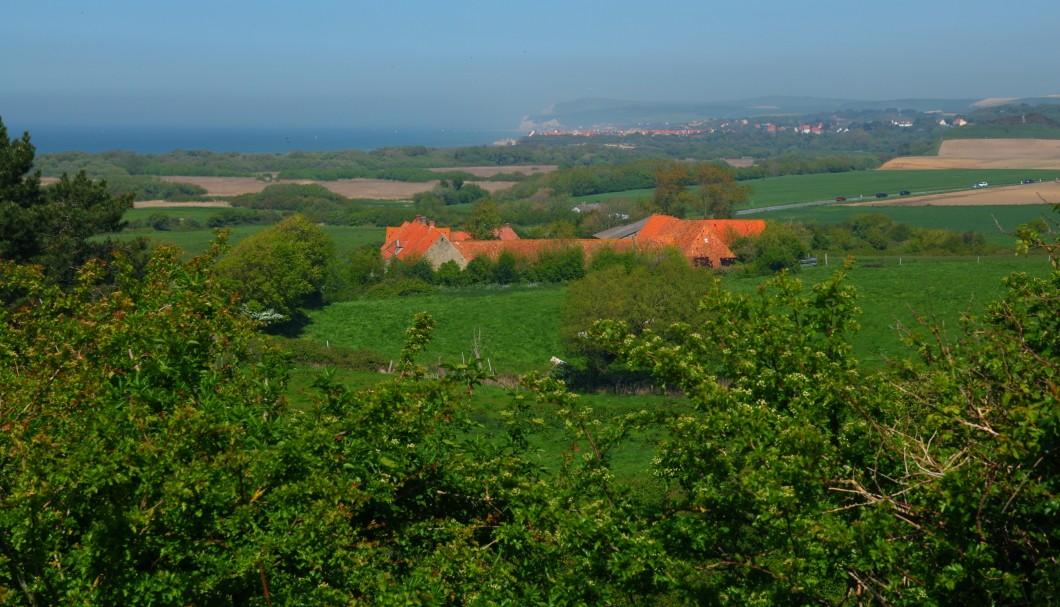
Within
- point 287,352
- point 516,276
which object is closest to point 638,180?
point 516,276

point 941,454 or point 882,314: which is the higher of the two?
A: point 941,454

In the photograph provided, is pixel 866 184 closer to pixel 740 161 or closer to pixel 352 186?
pixel 740 161

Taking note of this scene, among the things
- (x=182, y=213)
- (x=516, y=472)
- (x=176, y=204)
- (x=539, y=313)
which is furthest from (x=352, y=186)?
(x=516, y=472)

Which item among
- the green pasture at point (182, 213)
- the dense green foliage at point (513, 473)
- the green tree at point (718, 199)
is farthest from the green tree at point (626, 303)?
the green pasture at point (182, 213)

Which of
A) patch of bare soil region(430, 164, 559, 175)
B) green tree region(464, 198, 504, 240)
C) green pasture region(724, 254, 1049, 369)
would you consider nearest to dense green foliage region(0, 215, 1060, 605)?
green pasture region(724, 254, 1049, 369)

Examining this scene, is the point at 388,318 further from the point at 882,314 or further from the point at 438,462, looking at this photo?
the point at 438,462

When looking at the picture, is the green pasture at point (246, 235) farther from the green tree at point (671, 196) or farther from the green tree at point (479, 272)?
the green tree at point (671, 196)

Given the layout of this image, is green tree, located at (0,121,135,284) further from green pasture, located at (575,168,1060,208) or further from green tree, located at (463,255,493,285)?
green pasture, located at (575,168,1060,208)
